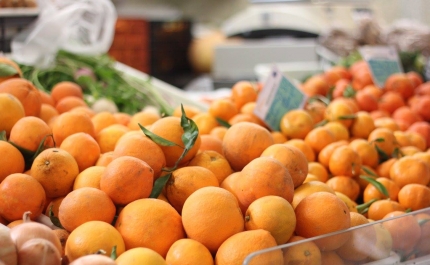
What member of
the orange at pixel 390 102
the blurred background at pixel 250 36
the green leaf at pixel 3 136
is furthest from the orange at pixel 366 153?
the blurred background at pixel 250 36

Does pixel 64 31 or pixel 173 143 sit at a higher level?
pixel 64 31

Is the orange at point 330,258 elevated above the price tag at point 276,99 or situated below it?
below

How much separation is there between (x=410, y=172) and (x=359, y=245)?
0.55m

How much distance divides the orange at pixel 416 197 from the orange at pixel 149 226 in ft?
2.21

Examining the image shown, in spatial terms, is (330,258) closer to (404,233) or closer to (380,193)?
(404,233)

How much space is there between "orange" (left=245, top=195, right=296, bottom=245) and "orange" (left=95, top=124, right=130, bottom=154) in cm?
50

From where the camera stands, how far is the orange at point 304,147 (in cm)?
152

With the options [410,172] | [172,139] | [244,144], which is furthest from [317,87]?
[172,139]

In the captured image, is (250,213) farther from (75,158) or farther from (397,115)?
(397,115)

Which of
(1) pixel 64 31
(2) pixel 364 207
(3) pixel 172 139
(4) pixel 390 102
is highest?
(1) pixel 64 31

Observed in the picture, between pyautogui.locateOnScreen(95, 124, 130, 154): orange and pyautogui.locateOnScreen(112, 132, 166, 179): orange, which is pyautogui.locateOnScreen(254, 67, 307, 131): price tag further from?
pyautogui.locateOnScreen(112, 132, 166, 179): orange

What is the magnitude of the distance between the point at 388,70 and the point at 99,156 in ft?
5.68

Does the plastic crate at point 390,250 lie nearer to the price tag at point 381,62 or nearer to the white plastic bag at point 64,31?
the price tag at point 381,62

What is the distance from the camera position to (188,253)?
89 centimetres
